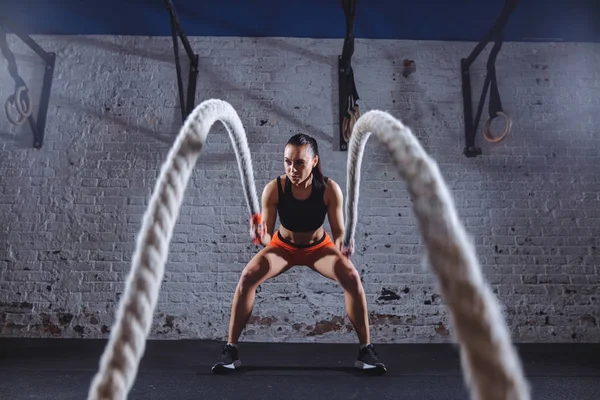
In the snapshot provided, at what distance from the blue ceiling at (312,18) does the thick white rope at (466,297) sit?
3428mm

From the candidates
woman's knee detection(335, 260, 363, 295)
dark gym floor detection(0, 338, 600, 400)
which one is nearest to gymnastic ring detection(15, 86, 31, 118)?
dark gym floor detection(0, 338, 600, 400)

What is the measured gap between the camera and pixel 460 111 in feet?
12.6

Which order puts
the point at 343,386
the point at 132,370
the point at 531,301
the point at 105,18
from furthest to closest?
the point at 105,18, the point at 531,301, the point at 343,386, the point at 132,370

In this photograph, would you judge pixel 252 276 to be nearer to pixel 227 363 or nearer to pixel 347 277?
pixel 347 277

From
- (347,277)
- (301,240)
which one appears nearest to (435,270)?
(347,277)

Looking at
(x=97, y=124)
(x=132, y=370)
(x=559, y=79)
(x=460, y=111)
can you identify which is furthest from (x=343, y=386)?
(x=559, y=79)

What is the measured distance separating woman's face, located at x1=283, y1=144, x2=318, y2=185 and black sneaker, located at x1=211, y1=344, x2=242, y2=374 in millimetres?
1031

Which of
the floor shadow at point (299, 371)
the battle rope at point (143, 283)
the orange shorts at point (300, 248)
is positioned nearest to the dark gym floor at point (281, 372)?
the floor shadow at point (299, 371)

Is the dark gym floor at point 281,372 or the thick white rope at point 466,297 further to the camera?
the dark gym floor at point 281,372

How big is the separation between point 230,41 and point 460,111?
2.30 m

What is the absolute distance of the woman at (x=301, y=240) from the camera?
2.04 metres

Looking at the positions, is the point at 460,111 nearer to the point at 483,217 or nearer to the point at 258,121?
the point at 483,217

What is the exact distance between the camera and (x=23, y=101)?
3.45 meters

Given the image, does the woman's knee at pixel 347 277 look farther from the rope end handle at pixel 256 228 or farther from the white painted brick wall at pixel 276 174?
the white painted brick wall at pixel 276 174
